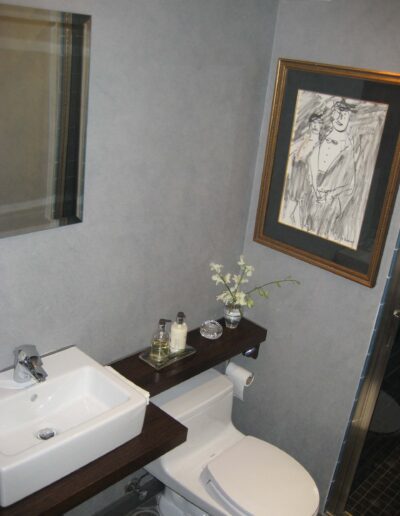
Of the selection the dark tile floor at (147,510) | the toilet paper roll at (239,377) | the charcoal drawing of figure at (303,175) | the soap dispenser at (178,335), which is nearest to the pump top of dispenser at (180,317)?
the soap dispenser at (178,335)

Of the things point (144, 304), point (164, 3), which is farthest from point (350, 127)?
point (144, 304)

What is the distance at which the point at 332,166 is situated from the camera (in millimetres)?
2268

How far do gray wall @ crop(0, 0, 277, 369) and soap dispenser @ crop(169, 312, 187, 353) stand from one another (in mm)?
124

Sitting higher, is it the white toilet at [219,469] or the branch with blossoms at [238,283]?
the branch with blossoms at [238,283]

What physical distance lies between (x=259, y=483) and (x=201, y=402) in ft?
1.23

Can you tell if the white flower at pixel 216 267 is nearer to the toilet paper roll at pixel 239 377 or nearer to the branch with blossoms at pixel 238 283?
the branch with blossoms at pixel 238 283

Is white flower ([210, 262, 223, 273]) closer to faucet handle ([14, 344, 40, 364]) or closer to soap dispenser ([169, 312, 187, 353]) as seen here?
soap dispenser ([169, 312, 187, 353])

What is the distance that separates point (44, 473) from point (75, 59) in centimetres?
115

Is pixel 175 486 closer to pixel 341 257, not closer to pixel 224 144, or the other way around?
pixel 341 257

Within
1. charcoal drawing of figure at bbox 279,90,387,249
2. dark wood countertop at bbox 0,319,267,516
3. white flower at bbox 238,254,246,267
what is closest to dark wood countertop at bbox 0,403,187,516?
dark wood countertop at bbox 0,319,267,516

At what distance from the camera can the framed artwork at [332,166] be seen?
2117mm

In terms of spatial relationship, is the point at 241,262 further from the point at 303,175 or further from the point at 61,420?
the point at 61,420

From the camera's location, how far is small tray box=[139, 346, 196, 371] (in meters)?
2.27

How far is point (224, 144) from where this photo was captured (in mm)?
2336
